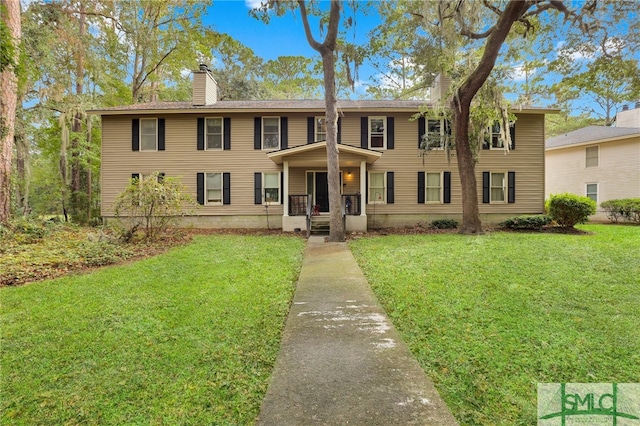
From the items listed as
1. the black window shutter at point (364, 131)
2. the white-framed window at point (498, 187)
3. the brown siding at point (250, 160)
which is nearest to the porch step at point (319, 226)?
the brown siding at point (250, 160)

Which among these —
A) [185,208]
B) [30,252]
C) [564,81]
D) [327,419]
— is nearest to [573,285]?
[327,419]

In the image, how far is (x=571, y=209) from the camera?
11250 millimetres

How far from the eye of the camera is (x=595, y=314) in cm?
373

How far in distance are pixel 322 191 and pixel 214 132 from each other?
549 cm

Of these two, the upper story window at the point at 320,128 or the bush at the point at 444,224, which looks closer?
the bush at the point at 444,224

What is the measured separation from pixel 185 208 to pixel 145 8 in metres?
13.7

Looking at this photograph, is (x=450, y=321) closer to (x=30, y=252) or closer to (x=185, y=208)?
(x=30, y=252)

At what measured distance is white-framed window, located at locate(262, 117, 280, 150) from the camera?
1364 centimetres

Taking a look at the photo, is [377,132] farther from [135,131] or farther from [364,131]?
[135,131]

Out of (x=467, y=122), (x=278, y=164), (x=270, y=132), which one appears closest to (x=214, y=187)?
(x=278, y=164)

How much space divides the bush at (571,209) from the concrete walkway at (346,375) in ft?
36.0

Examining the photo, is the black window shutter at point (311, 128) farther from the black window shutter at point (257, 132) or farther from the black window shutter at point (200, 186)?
the black window shutter at point (200, 186)

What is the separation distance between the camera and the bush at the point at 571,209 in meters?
11.1
